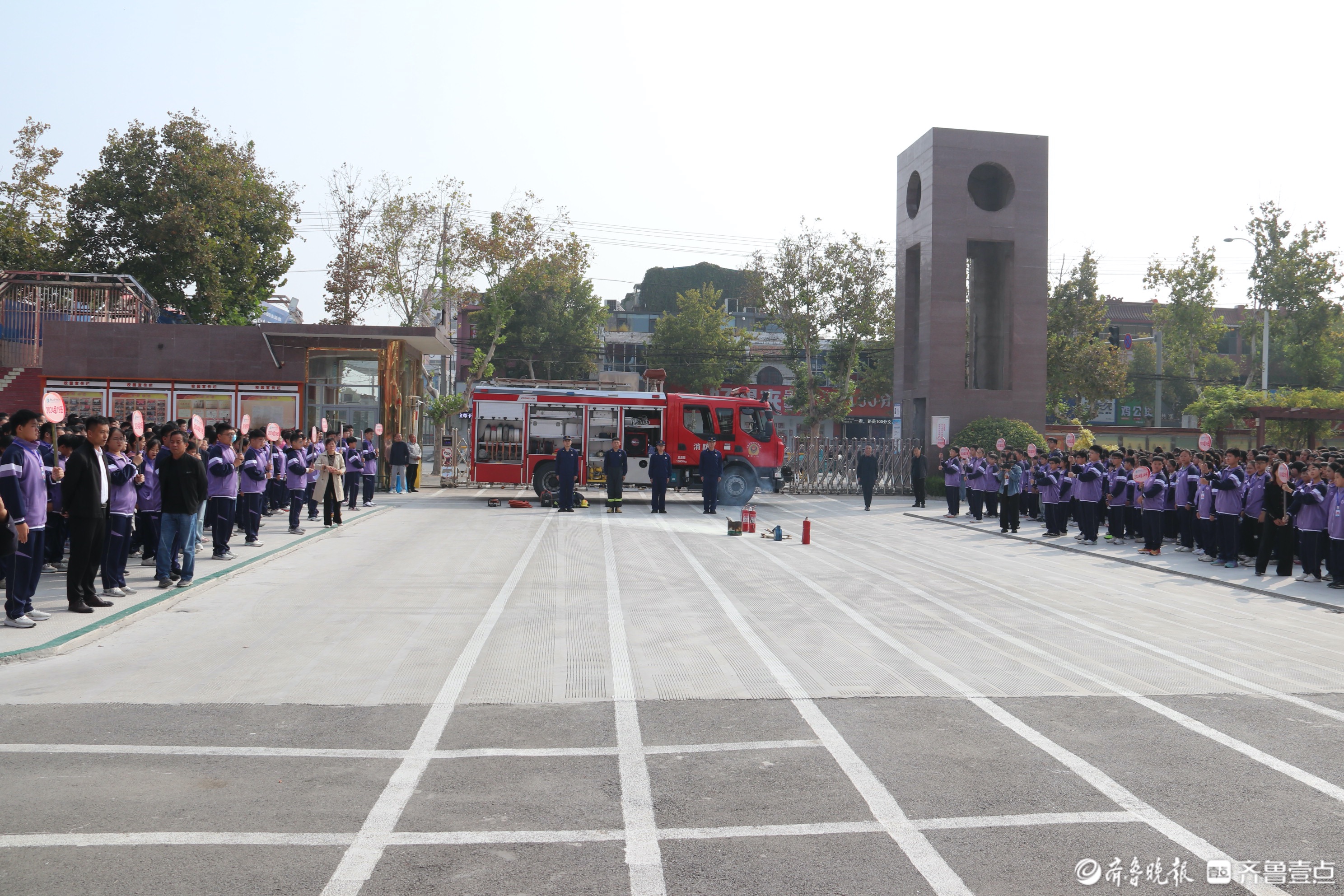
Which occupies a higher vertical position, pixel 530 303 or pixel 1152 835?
pixel 530 303

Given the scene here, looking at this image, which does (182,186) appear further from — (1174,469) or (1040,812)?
(1040,812)

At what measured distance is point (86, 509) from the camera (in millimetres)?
10008

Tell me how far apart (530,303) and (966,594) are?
180ft

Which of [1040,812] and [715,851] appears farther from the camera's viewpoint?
[1040,812]

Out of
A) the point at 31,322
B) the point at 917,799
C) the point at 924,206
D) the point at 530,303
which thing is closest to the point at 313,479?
the point at 31,322

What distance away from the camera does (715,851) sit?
4.54 m

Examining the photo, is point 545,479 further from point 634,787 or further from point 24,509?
point 634,787

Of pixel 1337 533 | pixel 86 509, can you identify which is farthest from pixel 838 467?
pixel 86 509

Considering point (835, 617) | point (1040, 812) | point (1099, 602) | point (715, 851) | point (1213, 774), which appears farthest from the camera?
point (1099, 602)

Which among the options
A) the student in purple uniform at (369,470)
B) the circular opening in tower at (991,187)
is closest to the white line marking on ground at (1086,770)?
the student in purple uniform at (369,470)

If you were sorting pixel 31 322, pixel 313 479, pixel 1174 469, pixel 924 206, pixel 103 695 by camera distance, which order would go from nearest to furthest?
pixel 103 695 → pixel 1174 469 → pixel 313 479 → pixel 31 322 → pixel 924 206

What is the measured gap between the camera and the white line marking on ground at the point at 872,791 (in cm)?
431

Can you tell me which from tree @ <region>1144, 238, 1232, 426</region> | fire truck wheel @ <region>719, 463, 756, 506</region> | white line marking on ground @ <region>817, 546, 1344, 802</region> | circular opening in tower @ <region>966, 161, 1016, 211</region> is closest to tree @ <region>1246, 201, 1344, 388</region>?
tree @ <region>1144, 238, 1232, 426</region>

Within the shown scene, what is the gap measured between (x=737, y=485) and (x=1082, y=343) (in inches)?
889
